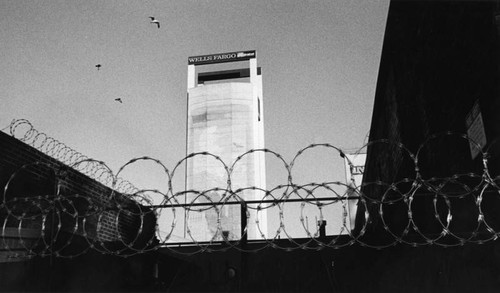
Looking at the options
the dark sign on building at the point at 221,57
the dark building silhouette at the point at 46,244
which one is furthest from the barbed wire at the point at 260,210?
the dark sign on building at the point at 221,57

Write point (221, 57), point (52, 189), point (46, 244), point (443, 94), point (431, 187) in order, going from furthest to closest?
point (221, 57) → point (52, 189) → point (443, 94) → point (46, 244) → point (431, 187)

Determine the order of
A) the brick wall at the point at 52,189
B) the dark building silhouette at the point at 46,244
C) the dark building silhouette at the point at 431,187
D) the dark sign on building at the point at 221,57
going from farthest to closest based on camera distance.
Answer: the dark sign on building at the point at 221,57 → the brick wall at the point at 52,189 → the dark building silhouette at the point at 46,244 → the dark building silhouette at the point at 431,187

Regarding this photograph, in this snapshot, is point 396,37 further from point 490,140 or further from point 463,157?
point 490,140

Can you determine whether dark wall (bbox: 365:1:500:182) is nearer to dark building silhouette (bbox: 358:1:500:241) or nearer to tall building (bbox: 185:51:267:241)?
dark building silhouette (bbox: 358:1:500:241)

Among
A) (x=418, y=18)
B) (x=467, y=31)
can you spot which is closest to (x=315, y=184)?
(x=467, y=31)

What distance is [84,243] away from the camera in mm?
8266

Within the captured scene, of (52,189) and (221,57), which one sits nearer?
(52,189)

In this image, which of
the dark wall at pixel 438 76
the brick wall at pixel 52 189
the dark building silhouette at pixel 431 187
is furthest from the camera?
the brick wall at pixel 52 189

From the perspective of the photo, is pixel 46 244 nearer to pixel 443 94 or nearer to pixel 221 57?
pixel 443 94

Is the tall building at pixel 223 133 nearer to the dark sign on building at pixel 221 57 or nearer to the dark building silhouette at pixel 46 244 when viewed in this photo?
the dark sign on building at pixel 221 57

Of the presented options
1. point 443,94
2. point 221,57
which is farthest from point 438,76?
point 221,57

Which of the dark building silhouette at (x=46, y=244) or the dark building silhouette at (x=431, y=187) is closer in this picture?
the dark building silhouette at (x=431, y=187)

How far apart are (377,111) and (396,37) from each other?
379cm

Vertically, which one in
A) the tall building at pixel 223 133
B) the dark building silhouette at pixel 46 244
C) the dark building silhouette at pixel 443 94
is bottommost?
the dark building silhouette at pixel 46 244
